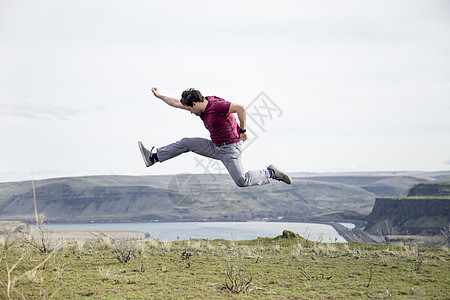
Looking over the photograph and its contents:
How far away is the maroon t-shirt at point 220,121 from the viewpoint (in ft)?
25.7

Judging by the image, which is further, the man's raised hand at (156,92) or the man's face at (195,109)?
the man's raised hand at (156,92)

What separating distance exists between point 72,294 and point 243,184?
3595 millimetres

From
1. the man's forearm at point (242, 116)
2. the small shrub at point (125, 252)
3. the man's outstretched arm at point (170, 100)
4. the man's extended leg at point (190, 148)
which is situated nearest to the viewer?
the man's forearm at point (242, 116)

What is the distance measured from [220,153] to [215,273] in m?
2.58

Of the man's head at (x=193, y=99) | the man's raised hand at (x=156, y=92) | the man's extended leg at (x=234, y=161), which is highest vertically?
the man's raised hand at (x=156, y=92)

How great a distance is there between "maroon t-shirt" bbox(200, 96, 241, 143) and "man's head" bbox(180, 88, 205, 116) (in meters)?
0.16

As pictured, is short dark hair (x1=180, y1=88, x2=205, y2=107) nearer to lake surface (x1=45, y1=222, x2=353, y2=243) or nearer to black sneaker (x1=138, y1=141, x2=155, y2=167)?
black sneaker (x1=138, y1=141, x2=155, y2=167)

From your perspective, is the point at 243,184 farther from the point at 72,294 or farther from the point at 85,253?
the point at 85,253

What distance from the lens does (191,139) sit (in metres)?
8.52

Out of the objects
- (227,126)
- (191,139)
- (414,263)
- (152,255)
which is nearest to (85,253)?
(152,255)

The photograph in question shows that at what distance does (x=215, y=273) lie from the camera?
29.6 ft

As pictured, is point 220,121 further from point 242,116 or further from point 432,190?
point 432,190

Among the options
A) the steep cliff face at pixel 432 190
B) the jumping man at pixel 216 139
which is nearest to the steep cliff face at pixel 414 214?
the steep cliff face at pixel 432 190

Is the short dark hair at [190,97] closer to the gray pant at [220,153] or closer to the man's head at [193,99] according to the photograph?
the man's head at [193,99]
